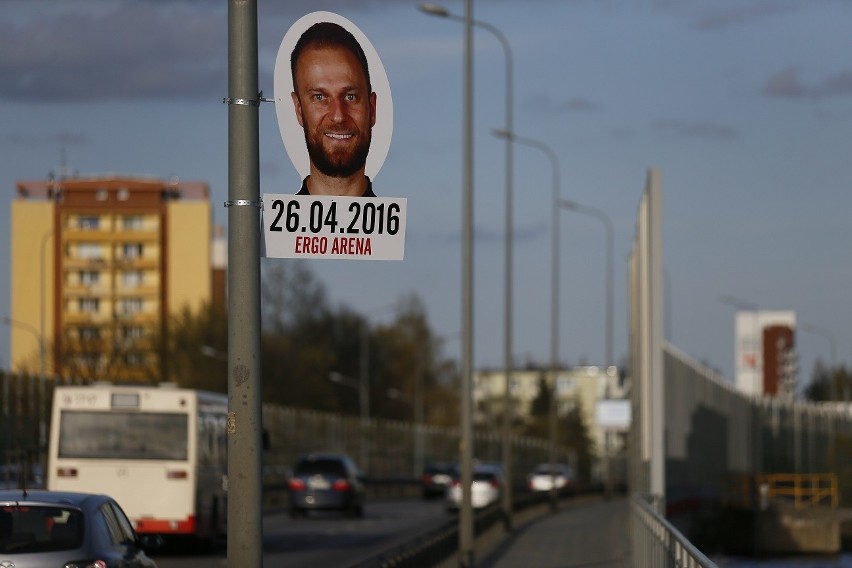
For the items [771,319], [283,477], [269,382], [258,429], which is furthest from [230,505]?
[771,319]

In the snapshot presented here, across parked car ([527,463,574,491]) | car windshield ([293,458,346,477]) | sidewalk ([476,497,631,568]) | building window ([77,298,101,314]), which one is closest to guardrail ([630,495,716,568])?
sidewalk ([476,497,631,568])

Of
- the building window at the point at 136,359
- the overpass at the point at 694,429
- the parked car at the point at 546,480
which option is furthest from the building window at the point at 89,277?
the overpass at the point at 694,429

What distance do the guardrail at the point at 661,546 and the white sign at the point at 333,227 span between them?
101 inches

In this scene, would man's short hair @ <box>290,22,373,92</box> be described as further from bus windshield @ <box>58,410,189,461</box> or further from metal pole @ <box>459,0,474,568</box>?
bus windshield @ <box>58,410,189,461</box>

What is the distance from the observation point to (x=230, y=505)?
28.4 ft

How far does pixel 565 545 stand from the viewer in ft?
116

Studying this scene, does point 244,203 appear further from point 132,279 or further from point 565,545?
point 132,279

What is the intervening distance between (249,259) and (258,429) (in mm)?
850

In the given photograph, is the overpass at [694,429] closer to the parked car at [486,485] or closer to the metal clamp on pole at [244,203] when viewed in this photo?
the parked car at [486,485]

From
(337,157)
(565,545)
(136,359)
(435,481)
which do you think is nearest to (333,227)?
(337,157)

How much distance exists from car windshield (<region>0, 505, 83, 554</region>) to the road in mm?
5185

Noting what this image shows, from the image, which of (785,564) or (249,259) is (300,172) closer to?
(249,259)

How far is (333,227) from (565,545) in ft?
90.0

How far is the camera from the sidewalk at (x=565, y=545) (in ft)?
96.2
